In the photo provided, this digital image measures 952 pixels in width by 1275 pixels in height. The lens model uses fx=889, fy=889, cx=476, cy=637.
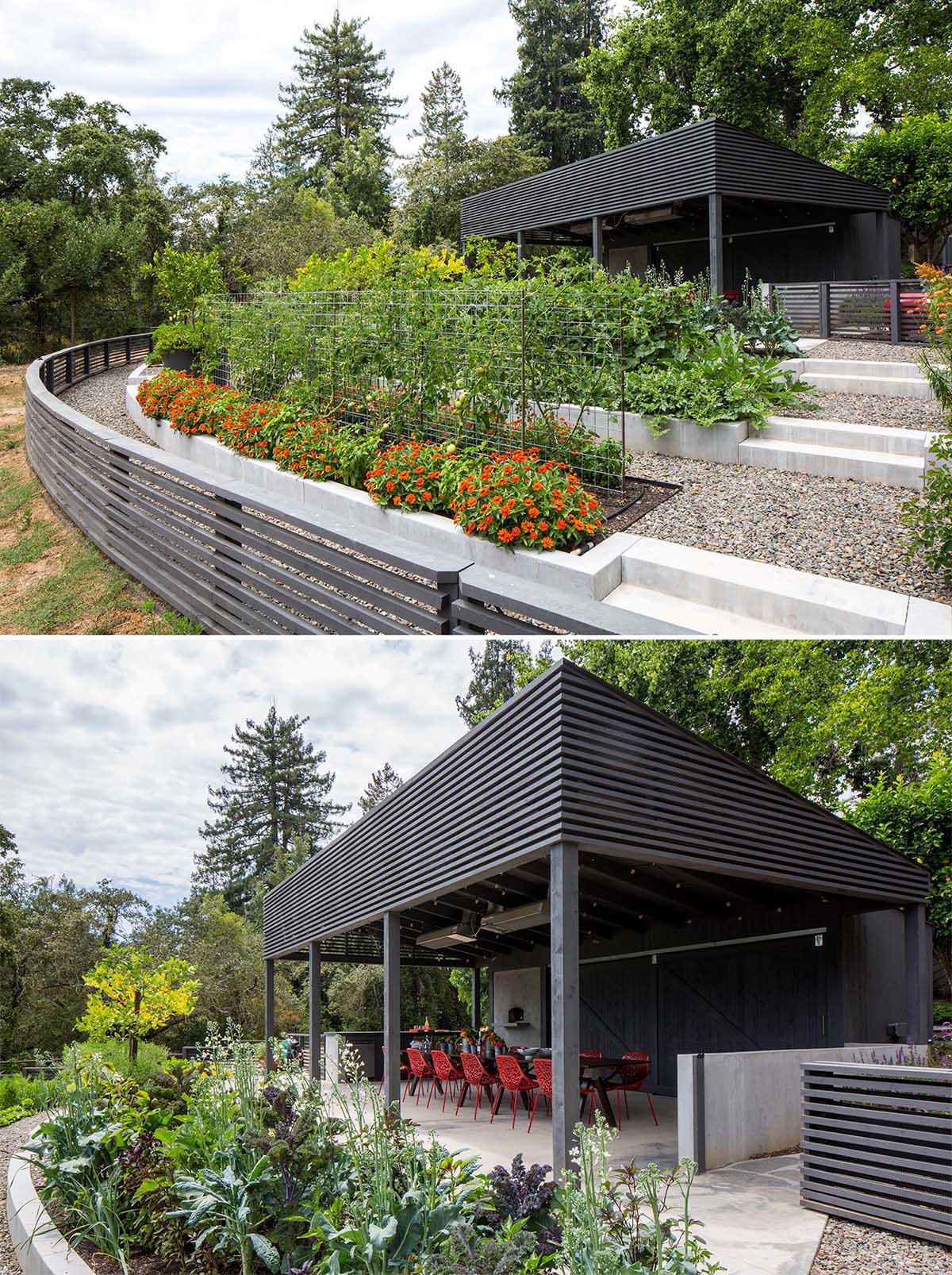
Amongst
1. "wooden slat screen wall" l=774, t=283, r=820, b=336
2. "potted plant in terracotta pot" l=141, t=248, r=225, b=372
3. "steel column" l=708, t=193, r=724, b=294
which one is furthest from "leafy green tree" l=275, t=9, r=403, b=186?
"wooden slat screen wall" l=774, t=283, r=820, b=336

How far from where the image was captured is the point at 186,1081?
233 inches

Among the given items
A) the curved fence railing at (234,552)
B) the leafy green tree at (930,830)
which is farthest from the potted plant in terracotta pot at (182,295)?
the leafy green tree at (930,830)

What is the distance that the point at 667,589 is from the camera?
719cm

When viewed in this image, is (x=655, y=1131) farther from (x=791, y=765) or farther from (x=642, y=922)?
(x=791, y=765)

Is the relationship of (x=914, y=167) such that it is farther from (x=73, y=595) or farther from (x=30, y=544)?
(x=73, y=595)

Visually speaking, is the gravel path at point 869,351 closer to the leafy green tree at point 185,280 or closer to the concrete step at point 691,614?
the concrete step at point 691,614

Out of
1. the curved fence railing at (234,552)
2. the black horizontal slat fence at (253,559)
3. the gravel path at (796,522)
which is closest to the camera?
the black horizontal slat fence at (253,559)

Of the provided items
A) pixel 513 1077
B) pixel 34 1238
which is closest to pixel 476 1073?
pixel 513 1077

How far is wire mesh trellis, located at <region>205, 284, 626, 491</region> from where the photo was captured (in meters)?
9.32

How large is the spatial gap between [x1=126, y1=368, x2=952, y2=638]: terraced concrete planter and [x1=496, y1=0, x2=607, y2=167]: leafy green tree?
33793mm

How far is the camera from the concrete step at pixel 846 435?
9.45 m

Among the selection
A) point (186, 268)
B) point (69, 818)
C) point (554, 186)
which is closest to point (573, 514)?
point (186, 268)

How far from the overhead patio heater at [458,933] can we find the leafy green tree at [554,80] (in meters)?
33.7

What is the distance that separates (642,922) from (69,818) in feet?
125
